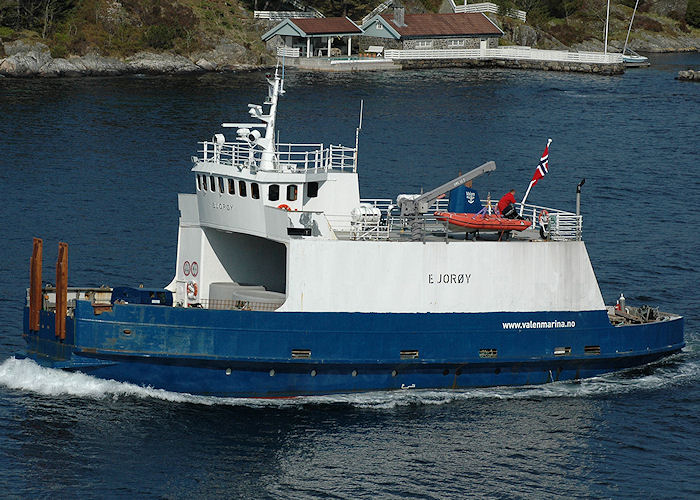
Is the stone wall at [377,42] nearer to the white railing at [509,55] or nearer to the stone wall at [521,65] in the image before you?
the white railing at [509,55]

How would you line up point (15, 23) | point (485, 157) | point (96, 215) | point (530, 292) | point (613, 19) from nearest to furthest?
point (530, 292)
point (96, 215)
point (485, 157)
point (15, 23)
point (613, 19)

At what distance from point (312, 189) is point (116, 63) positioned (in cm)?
6700

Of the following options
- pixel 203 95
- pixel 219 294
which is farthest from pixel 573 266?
pixel 203 95

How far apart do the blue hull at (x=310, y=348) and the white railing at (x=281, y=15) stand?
269 ft

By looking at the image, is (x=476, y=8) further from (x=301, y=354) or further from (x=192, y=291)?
(x=301, y=354)

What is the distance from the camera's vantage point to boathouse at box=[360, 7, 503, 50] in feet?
356

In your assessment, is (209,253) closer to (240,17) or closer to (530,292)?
(530,292)

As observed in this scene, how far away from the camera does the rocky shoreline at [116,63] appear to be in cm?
8862

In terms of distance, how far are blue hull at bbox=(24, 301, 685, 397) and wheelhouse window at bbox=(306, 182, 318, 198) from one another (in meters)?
3.58

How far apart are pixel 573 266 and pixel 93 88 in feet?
198

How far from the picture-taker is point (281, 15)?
108438 mm

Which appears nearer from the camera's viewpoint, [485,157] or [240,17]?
[485,157]

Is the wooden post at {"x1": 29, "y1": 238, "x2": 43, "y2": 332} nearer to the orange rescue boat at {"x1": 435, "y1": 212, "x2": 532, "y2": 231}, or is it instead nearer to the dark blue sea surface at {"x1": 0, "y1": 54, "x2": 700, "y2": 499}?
the dark blue sea surface at {"x1": 0, "y1": 54, "x2": 700, "y2": 499}

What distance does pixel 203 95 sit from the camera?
81.2 meters
